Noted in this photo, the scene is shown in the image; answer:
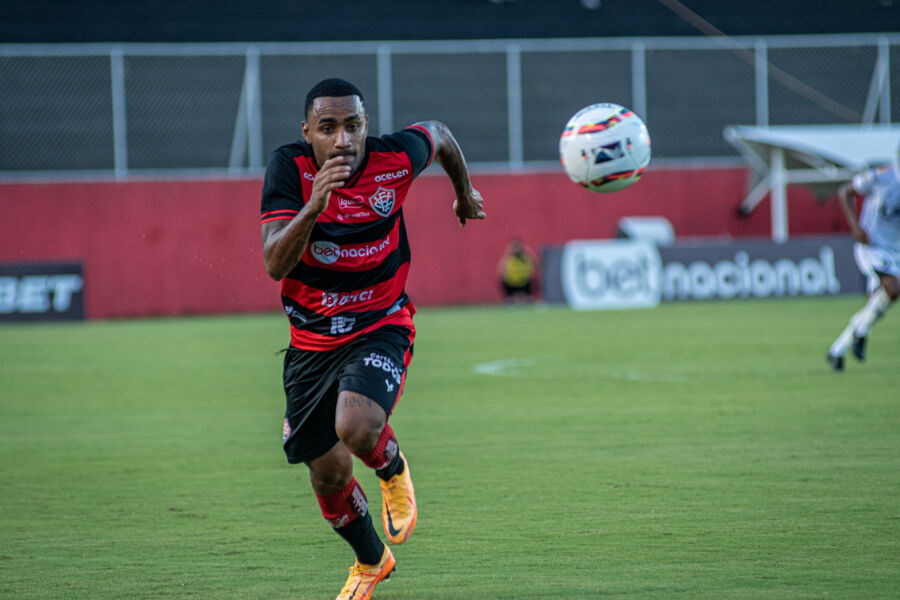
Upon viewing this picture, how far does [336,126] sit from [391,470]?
1.53 m

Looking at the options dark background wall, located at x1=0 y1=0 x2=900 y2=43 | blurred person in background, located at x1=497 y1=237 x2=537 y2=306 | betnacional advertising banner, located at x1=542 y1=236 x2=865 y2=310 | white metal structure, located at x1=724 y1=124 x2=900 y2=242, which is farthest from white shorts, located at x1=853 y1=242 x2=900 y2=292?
dark background wall, located at x1=0 y1=0 x2=900 y2=43

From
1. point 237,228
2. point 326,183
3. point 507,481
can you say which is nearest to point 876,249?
point 507,481

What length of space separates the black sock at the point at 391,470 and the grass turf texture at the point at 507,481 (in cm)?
40

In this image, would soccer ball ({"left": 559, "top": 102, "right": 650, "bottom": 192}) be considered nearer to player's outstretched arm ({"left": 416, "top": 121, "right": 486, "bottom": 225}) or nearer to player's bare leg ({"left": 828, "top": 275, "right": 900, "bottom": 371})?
player's outstretched arm ({"left": 416, "top": 121, "right": 486, "bottom": 225})

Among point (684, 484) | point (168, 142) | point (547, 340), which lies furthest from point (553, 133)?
point (684, 484)

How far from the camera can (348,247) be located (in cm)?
523

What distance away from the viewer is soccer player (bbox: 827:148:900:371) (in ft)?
42.2

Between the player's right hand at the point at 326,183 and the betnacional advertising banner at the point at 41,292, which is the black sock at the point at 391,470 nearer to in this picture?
the player's right hand at the point at 326,183

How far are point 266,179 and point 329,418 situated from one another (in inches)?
38.2

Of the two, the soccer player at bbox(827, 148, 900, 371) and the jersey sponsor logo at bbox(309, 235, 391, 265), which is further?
the soccer player at bbox(827, 148, 900, 371)

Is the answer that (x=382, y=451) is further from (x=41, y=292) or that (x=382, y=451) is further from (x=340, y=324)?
(x=41, y=292)

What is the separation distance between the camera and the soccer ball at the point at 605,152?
289 inches

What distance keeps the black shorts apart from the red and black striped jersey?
0.24ft

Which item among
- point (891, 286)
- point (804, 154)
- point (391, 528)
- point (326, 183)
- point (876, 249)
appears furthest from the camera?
point (804, 154)
